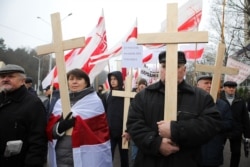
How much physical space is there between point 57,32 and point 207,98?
5.67 ft

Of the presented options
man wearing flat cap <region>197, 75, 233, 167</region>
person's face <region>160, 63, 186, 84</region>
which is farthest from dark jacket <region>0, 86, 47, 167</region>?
man wearing flat cap <region>197, 75, 233, 167</region>

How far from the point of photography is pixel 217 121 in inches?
115

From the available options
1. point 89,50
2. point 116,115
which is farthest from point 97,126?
point 89,50

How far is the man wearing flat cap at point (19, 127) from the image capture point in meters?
3.50

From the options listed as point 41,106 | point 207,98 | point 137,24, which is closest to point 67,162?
point 41,106

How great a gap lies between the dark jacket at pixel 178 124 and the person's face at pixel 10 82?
1341 millimetres

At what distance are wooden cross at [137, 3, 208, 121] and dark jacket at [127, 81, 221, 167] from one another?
12 centimetres

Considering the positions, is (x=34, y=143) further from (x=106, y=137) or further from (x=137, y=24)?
(x=137, y=24)

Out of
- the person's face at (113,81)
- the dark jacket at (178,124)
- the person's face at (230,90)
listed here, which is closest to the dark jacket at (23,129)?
the dark jacket at (178,124)

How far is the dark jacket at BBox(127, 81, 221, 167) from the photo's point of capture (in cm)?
281

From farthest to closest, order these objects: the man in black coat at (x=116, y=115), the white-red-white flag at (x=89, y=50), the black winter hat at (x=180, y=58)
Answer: the white-red-white flag at (x=89, y=50)
the man in black coat at (x=116, y=115)
the black winter hat at (x=180, y=58)

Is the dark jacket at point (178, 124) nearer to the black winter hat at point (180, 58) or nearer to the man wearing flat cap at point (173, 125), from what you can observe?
the man wearing flat cap at point (173, 125)

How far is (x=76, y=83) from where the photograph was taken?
4.01 metres

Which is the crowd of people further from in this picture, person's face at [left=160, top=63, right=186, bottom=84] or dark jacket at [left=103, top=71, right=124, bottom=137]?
dark jacket at [left=103, top=71, right=124, bottom=137]
